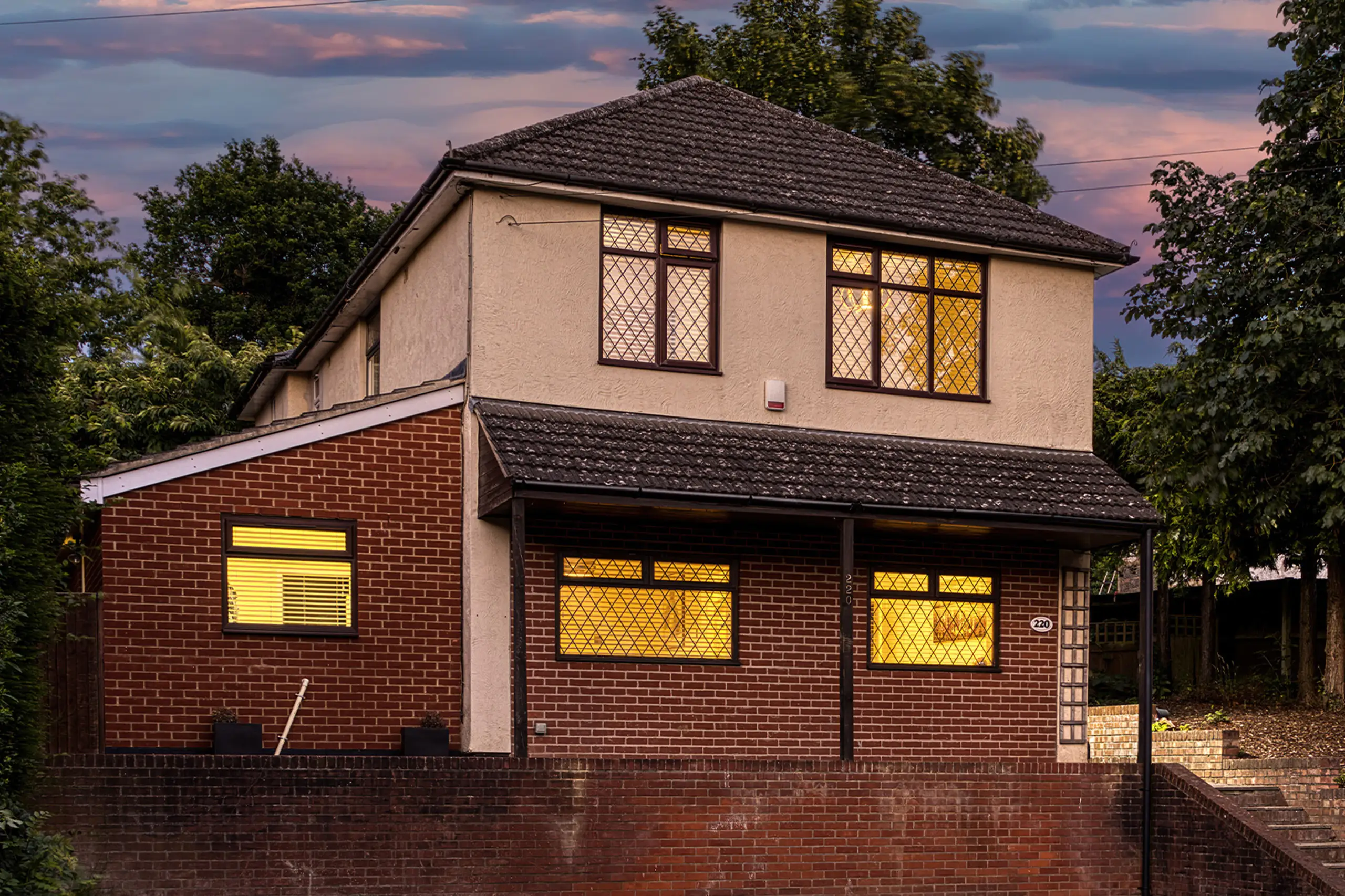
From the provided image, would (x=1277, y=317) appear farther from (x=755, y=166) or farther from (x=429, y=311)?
(x=429, y=311)

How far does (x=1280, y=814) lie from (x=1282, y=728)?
175 inches

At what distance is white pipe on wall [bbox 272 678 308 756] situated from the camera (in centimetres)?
1452

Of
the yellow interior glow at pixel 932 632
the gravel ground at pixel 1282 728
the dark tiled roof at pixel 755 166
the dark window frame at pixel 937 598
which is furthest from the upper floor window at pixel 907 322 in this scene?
the gravel ground at pixel 1282 728

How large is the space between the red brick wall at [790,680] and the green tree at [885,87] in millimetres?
12688

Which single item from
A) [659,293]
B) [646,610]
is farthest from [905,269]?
[646,610]

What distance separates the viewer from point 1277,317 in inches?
807

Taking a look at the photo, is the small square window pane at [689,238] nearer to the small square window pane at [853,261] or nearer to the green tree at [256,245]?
the small square window pane at [853,261]

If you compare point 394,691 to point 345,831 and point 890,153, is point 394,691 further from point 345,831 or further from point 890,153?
point 890,153

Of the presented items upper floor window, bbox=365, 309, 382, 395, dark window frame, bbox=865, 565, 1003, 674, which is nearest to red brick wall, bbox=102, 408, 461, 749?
dark window frame, bbox=865, 565, 1003, 674

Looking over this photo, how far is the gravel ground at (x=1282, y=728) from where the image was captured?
66.0 feet

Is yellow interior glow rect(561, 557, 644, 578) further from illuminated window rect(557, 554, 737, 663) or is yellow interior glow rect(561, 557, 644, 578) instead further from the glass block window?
the glass block window

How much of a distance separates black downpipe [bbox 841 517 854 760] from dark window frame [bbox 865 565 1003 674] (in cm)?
159

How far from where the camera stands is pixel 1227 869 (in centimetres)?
1519

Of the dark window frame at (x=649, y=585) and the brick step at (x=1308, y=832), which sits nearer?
the dark window frame at (x=649, y=585)
